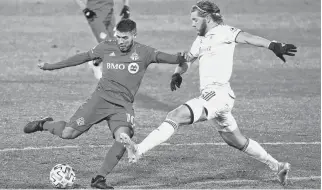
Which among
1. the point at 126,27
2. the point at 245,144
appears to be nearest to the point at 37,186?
the point at 126,27

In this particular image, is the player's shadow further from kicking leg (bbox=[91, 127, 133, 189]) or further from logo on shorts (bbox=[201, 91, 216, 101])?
logo on shorts (bbox=[201, 91, 216, 101])

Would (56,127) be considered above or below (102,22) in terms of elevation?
above

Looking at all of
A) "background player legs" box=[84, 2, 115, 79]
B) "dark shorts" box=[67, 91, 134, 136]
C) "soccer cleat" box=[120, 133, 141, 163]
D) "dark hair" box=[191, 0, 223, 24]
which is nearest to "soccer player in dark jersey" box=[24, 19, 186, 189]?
"dark shorts" box=[67, 91, 134, 136]

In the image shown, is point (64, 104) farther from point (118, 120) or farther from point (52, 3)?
point (52, 3)

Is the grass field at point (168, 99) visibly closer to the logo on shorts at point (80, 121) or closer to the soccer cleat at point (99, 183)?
the soccer cleat at point (99, 183)

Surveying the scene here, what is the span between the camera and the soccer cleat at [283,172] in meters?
9.86

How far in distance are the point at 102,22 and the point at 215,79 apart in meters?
7.03

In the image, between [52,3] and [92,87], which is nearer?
[92,87]

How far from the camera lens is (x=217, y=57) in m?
9.77

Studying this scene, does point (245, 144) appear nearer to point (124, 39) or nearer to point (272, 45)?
point (272, 45)

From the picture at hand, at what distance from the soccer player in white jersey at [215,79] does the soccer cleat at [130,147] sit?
622 mm

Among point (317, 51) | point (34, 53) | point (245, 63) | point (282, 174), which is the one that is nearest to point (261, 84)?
point (245, 63)

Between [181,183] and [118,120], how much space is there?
3.52 ft

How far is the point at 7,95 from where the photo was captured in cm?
1630
